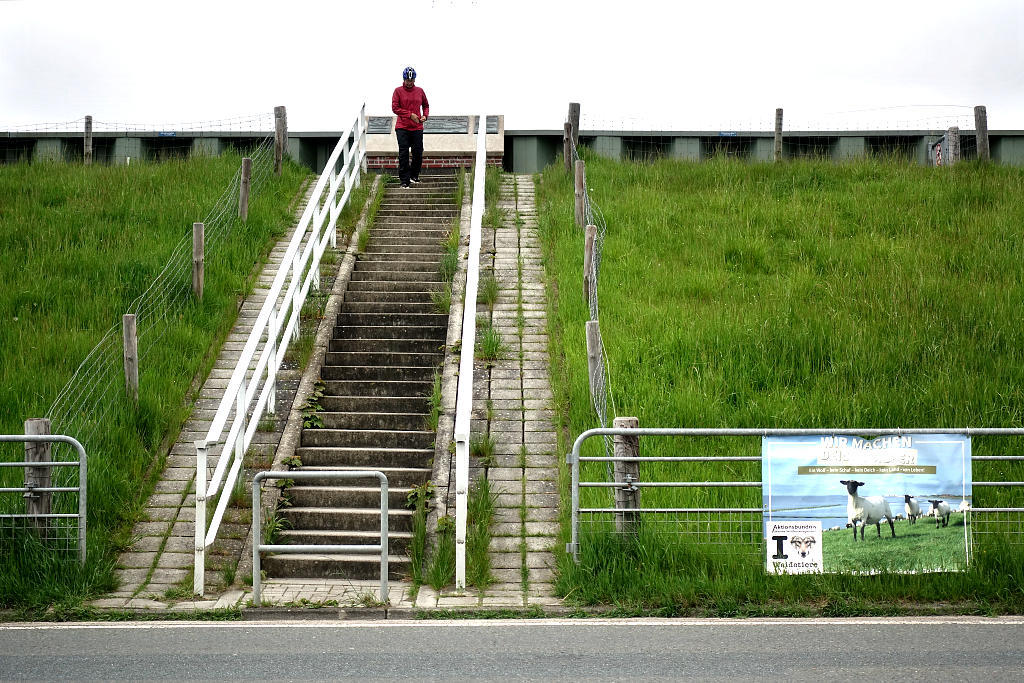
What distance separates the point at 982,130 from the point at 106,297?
53.1 ft

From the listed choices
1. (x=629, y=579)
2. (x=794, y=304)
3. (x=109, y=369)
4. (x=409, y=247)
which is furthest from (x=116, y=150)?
(x=629, y=579)

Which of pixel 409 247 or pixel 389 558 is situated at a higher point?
pixel 409 247

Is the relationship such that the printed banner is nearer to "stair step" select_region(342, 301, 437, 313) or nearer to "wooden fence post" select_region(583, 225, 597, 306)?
"wooden fence post" select_region(583, 225, 597, 306)

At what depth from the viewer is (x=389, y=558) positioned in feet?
26.9

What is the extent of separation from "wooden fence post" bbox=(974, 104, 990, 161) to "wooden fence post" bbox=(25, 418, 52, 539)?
17.5m

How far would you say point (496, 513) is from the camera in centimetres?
870

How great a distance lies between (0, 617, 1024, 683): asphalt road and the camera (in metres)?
5.94

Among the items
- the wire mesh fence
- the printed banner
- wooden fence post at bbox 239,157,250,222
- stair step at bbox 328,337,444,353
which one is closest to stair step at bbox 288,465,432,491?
the wire mesh fence

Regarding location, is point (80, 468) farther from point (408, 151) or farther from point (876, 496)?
point (408, 151)

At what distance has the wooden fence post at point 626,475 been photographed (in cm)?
771

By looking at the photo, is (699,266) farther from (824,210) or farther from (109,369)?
(109,369)

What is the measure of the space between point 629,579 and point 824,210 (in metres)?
10.3

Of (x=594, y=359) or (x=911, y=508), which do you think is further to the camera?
(x=594, y=359)

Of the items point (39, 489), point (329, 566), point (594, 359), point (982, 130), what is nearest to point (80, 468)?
point (39, 489)
